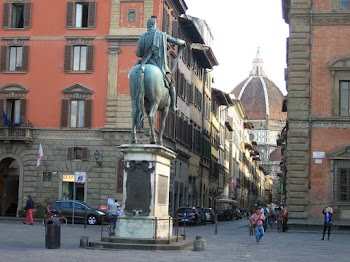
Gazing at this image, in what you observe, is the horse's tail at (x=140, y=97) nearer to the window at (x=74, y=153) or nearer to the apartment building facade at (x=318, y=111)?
the apartment building facade at (x=318, y=111)

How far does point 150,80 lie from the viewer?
21188mm

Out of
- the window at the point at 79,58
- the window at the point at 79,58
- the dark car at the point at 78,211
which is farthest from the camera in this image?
the window at the point at 79,58

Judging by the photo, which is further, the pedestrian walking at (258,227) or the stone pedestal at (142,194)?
the pedestrian walking at (258,227)

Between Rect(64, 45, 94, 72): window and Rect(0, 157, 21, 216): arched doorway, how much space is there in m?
7.62

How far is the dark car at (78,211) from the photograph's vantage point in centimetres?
4312

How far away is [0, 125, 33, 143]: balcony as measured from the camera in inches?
1885

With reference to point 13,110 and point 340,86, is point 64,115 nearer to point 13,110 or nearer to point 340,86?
point 13,110

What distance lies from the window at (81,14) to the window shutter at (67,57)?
152 cm

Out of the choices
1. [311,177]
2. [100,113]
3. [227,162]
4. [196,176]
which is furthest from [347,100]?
[227,162]

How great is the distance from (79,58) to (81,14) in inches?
124

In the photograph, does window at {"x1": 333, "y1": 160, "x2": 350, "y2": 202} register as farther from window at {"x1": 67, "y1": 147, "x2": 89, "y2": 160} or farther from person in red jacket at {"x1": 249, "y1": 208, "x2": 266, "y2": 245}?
window at {"x1": 67, "y1": 147, "x2": 89, "y2": 160}

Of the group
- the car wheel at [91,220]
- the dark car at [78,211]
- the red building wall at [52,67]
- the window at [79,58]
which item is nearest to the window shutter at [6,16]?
the red building wall at [52,67]

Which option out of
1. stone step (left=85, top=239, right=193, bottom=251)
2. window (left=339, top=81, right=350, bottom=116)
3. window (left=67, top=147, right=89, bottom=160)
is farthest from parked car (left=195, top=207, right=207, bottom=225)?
stone step (left=85, top=239, right=193, bottom=251)

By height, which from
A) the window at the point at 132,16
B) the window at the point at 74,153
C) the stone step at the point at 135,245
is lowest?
the stone step at the point at 135,245
